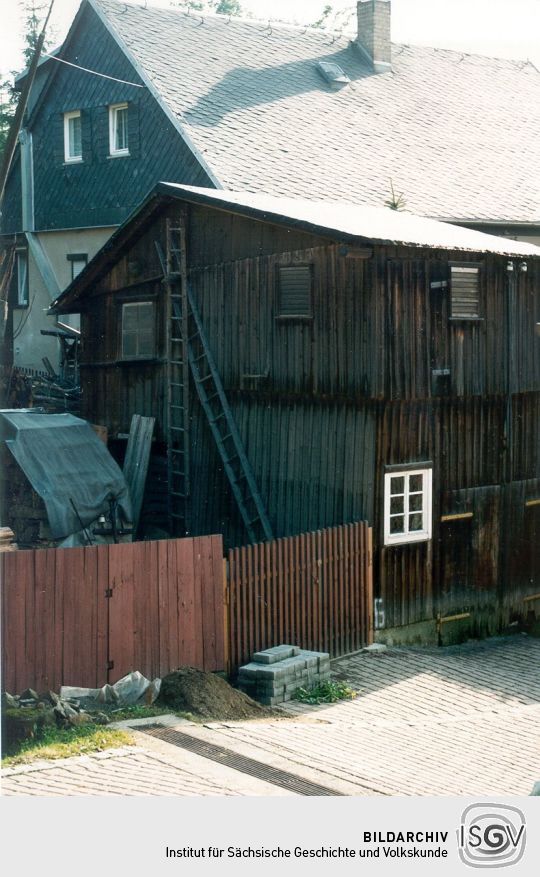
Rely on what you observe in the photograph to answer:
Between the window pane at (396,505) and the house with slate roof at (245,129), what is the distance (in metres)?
8.02

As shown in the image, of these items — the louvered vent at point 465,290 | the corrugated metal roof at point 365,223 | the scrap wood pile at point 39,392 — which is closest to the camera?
the corrugated metal roof at point 365,223

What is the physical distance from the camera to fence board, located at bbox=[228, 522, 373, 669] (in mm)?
14086

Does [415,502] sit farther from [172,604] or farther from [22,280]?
[22,280]

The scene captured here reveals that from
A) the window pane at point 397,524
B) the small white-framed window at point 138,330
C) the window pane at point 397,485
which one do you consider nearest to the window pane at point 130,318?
the small white-framed window at point 138,330

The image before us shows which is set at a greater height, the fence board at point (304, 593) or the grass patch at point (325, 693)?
the fence board at point (304, 593)

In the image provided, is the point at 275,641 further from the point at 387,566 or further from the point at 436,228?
the point at 436,228

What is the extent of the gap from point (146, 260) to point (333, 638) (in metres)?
8.39

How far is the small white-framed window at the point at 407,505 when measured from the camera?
54.2 ft

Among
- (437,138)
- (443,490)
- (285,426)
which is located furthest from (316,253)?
(437,138)

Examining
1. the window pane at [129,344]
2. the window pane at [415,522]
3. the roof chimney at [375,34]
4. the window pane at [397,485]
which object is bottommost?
the window pane at [415,522]

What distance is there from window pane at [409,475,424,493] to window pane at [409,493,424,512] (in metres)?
0.09

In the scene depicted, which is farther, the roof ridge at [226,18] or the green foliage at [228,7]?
the green foliage at [228,7]

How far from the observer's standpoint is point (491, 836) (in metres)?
8.03

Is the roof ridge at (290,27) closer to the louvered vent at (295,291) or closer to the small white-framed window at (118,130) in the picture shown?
the small white-framed window at (118,130)
